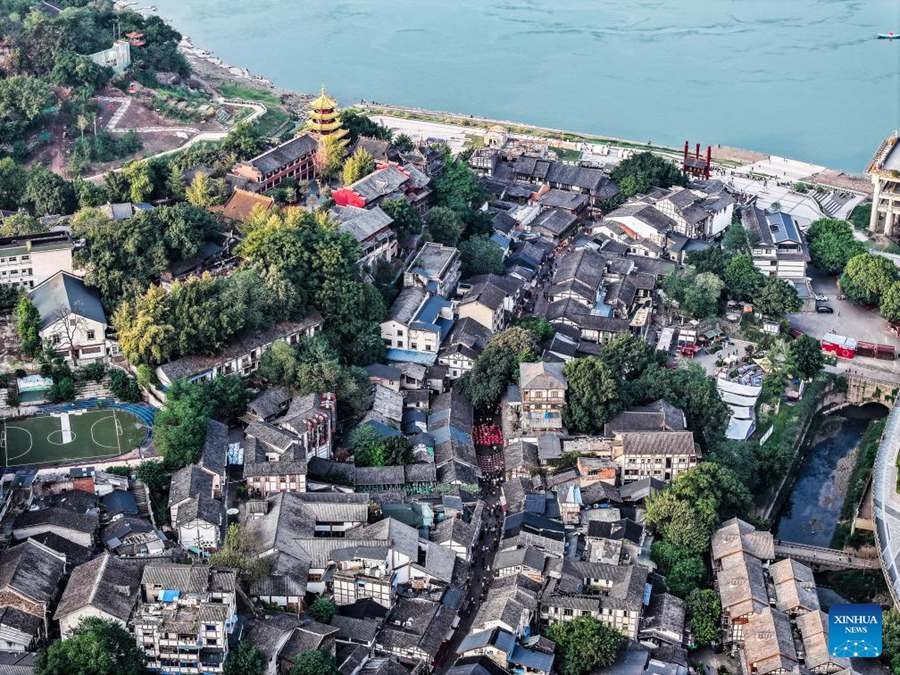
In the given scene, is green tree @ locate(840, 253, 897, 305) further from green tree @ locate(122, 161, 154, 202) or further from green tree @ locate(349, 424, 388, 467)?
green tree @ locate(122, 161, 154, 202)

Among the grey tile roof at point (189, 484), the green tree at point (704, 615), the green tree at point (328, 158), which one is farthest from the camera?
the green tree at point (328, 158)

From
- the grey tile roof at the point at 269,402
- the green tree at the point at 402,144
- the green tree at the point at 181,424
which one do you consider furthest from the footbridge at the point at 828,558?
the green tree at the point at 402,144

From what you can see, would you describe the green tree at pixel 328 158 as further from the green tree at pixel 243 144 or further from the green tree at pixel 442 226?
the green tree at pixel 442 226

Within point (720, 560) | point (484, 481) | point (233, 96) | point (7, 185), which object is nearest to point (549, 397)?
point (484, 481)

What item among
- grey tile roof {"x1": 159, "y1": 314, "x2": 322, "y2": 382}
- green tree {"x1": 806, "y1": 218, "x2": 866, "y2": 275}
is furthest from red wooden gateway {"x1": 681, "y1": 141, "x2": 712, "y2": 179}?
grey tile roof {"x1": 159, "y1": 314, "x2": 322, "y2": 382}

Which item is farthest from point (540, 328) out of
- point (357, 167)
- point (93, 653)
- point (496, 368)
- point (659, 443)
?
point (93, 653)

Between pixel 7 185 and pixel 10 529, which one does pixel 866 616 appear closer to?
pixel 10 529
